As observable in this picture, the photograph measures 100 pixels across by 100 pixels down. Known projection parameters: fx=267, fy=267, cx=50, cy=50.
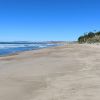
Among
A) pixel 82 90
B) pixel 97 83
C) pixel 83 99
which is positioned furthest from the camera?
pixel 97 83

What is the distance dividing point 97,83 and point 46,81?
2477 millimetres

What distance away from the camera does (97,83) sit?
11.2 m

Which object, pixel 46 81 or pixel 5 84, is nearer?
pixel 5 84

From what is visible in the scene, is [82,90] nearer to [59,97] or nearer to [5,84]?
[59,97]

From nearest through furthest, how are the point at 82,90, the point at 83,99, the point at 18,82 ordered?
the point at 83,99 → the point at 82,90 → the point at 18,82

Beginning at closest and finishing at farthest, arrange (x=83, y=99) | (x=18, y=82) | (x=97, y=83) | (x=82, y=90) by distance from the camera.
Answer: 1. (x=83, y=99)
2. (x=82, y=90)
3. (x=97, y=83)
4. (x=18, y=82)

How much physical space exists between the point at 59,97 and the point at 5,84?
3.52 meters

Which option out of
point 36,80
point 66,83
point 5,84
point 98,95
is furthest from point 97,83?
point 5,84

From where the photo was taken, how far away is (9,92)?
1000 cm

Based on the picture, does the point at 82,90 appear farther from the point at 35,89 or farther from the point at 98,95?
the point at 35,89

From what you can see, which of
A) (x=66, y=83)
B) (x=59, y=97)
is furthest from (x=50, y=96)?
(x=66, y=83)

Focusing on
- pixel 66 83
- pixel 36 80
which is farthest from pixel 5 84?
pixel 66 83

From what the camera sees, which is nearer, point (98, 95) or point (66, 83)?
point (98, 95)

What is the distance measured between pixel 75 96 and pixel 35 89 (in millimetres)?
2048
